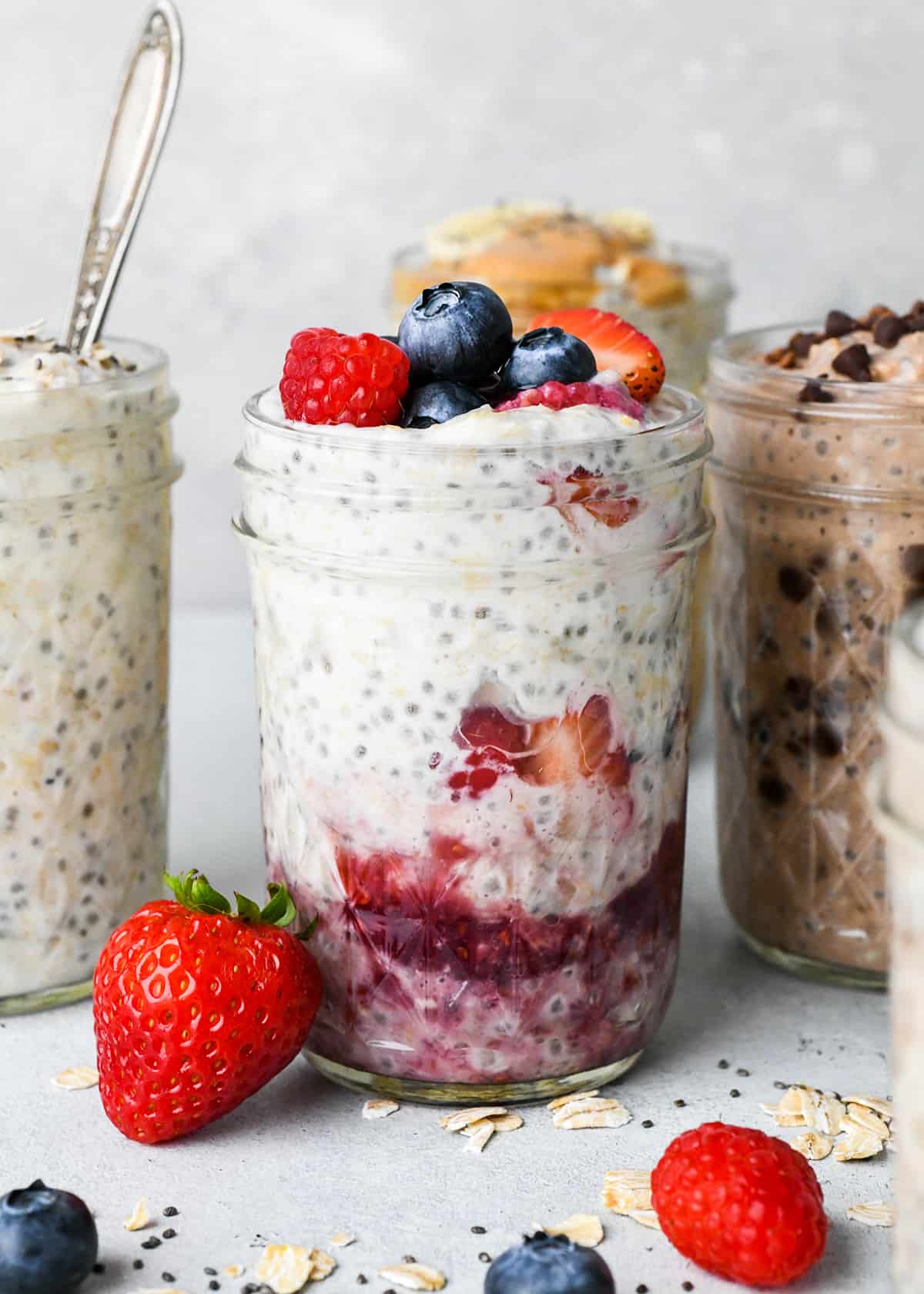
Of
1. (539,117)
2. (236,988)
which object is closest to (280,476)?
(236,988)

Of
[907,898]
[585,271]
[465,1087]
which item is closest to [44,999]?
[465,1087]

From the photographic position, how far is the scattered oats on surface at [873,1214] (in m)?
1.13

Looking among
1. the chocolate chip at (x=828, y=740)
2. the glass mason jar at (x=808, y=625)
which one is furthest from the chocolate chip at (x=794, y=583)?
the chocolate chip at (x=828, y=740)

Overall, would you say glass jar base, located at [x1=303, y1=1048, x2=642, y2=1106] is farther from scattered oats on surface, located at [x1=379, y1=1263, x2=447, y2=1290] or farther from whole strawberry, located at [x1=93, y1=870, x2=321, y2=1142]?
scattered oats on surface, located at [x1=379, y1=1263, x2=447, y2=1290]

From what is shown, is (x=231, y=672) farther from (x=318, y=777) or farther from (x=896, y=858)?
(x=896, y=858)

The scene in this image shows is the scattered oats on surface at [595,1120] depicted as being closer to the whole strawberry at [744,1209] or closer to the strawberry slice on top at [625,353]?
the whole strawberry at [744,1209]

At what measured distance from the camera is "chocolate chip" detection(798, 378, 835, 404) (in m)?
1.38

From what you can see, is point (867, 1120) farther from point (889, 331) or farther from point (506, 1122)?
point (889, 331)

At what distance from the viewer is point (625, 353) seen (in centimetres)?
127

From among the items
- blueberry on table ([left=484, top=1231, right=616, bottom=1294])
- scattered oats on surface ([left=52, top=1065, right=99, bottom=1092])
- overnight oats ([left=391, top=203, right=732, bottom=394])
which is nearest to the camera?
blueberry on table ([left=484, top=1231, right=616, bottom=1294])

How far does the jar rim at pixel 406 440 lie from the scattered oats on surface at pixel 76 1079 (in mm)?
511

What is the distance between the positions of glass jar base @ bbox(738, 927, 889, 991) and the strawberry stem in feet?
1.53

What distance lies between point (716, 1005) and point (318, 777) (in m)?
0.44

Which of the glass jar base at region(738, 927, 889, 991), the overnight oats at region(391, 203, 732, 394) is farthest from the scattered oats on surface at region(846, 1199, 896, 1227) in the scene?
the overnight oats at region(391, 203, 732, 394)
